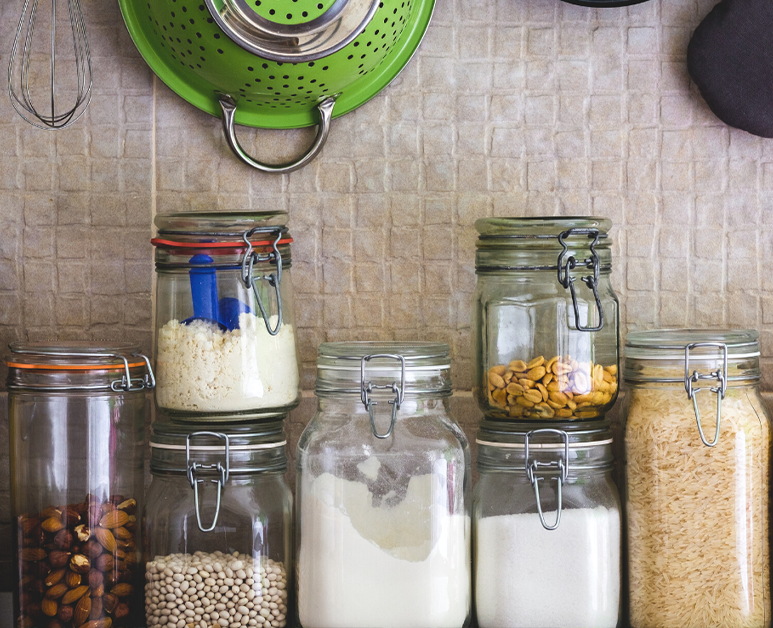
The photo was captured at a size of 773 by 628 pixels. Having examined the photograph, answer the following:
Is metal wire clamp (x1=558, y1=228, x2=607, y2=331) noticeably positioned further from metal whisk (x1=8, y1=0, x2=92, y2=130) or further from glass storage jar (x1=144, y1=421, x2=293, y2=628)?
metal whisk (x1=8, y1=0, x2=92, y2=130)

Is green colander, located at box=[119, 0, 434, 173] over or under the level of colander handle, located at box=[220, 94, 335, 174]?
over

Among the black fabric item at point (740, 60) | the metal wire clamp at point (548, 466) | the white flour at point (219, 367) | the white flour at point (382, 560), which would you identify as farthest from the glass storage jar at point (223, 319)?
the black fabric item at point (740, 60)

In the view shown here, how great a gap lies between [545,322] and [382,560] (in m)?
0.26

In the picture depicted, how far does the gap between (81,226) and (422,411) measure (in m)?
0.44

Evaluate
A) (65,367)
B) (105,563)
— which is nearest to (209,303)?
(65,367)

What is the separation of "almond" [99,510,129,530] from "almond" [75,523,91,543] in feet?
0.04

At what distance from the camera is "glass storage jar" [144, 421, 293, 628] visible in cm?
68

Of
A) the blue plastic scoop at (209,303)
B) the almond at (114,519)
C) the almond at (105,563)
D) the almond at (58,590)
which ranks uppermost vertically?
the blue plastic scoop at (209,303)

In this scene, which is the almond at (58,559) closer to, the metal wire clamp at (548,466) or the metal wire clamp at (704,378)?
the metal wire clamp at (548,466)

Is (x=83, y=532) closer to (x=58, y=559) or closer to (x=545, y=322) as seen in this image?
(x=58, y=559)

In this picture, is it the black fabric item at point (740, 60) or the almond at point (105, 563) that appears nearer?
the almond at point (105, 563)

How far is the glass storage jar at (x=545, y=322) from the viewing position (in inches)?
27.7

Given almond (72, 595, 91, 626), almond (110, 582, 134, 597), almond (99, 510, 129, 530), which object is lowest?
almond (72, 595, 91, 626)

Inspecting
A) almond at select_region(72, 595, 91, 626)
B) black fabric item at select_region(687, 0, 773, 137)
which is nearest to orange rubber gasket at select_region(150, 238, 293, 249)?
almond at select_region(72, 595, 91, 626)
